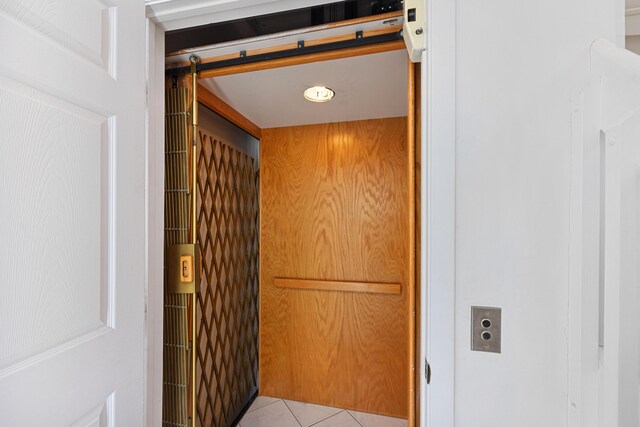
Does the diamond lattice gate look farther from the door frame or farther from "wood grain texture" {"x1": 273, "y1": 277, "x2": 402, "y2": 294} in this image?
the door frame

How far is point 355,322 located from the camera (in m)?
1.98

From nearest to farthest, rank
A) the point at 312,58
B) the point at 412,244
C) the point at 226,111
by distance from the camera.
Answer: the point at 412,244 < the point at 312,58 < the point at 226,111

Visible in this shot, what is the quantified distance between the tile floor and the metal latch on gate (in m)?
1.32

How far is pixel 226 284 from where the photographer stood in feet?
5.99

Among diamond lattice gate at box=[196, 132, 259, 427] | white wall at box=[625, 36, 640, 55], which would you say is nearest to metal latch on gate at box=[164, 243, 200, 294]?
diamond lattice gate at box=[196, 132, 259, 427]

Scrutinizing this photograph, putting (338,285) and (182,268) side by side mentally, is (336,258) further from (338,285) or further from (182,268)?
(182,268)

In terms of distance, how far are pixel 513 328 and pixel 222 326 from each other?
1.58 m

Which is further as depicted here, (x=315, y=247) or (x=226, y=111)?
(x=315, y=247)

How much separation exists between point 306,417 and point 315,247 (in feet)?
3.67

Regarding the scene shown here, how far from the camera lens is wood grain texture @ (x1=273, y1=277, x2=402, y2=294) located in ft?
6.25

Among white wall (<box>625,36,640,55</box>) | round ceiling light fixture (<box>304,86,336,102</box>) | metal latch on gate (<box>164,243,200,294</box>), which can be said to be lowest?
metal latch on gate (<box>164,243,200,294</box>)

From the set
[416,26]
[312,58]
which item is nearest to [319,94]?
[312,58]

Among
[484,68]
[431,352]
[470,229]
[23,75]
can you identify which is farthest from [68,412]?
[484,68]

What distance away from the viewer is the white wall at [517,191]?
0.64 metres
